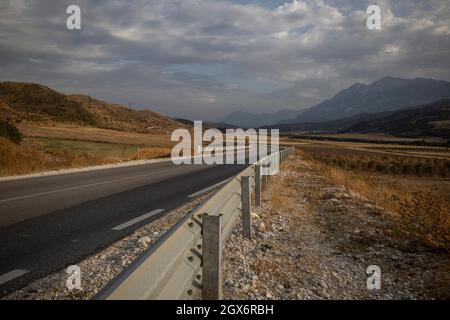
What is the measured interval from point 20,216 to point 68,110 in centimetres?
10351

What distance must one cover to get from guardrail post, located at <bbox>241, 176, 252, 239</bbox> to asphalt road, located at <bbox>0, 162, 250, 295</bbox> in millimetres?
2127

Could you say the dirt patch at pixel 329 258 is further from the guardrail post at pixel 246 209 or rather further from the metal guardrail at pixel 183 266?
the metal guardrail at pixel 183 266

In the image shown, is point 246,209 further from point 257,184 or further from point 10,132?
point 10,132

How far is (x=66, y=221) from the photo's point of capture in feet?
23.4

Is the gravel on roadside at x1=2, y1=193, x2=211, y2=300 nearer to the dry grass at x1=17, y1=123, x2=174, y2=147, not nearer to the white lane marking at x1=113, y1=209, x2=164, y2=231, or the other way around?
the white lane marking at x1=113, y1=209, x2=164, y2=231

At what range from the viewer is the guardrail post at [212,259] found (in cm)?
340

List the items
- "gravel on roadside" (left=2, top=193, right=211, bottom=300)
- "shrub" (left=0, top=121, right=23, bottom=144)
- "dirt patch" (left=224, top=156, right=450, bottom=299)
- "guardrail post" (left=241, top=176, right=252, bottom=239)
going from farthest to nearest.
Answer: "shrub" (left=0, top=121, right=23, bottom=144), "guardrail post" (left=241, top=176, right=252, bottom=239), "dirt patch" (left=224, top=156, right=450, bottom=299), "gravel on roadside" (left=2, top=193, right=211, bottom=300)

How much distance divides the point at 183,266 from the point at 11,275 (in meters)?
2.74

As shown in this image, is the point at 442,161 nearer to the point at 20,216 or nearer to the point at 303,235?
the point at 303,235

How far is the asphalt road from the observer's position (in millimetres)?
5070

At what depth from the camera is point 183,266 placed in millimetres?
3033

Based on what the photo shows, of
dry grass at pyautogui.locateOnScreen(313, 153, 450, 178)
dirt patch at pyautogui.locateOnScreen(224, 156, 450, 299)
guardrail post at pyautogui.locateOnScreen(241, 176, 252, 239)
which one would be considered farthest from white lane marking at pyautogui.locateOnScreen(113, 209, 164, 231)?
dry grass at pyautogui.locateOnScreen(313, 153, 450, 178)

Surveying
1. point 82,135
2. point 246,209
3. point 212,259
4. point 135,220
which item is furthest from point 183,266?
point 82,135
